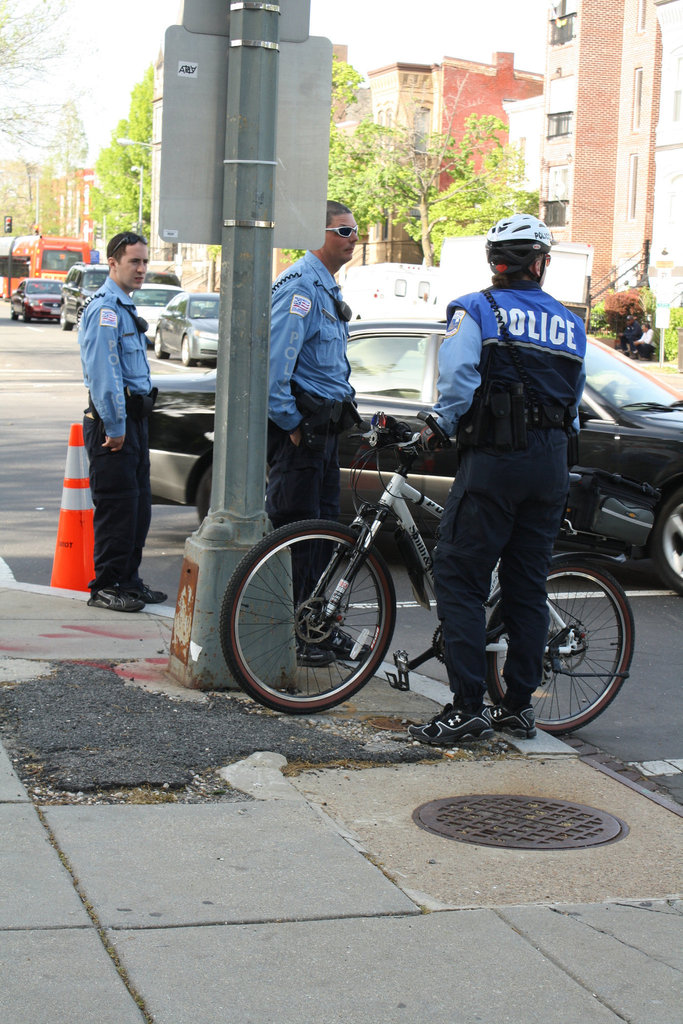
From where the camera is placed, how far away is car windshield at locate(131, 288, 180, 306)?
37.1 m

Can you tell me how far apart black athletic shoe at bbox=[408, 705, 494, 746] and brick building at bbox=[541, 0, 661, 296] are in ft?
155

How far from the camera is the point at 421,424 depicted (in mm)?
8547

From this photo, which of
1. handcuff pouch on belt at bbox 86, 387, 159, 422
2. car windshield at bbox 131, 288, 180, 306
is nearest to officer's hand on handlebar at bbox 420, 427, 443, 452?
handcuff pouch on belt at bbox 86, 387, 159, 422

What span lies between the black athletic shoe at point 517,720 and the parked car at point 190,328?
22.6 m

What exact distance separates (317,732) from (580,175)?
52306 mm

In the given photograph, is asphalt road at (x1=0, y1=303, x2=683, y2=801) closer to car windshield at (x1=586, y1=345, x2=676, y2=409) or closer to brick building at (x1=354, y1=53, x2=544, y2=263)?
car windshield at (x1=586, y1=345, x2=676, y2=409)

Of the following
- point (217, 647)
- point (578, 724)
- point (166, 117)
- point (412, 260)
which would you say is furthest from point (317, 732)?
point (412, 260)

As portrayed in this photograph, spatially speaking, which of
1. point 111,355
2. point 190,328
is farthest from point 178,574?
point 190,328

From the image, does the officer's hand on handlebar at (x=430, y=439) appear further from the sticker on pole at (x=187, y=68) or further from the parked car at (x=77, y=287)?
the parked car at (x=77, y=287)

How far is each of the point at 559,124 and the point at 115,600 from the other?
172ft

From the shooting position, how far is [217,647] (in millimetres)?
5355

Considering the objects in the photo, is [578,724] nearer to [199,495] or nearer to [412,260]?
[199,495]

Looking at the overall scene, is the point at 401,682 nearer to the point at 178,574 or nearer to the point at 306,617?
the point at 306,617

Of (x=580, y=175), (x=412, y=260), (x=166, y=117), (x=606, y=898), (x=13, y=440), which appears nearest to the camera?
(x=606, y=898)
